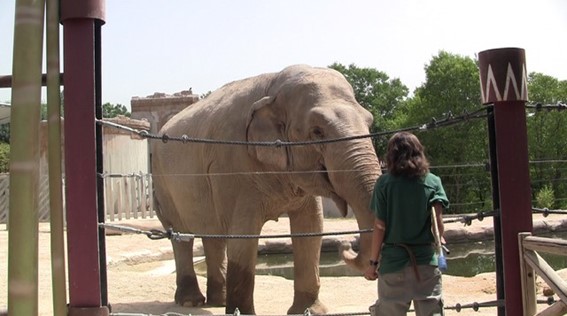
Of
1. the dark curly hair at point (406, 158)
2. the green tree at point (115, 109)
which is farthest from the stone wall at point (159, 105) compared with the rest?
the green tree at point (115, 109)

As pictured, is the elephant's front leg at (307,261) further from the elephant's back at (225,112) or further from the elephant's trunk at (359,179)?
the elephant's trunk at (359,179)

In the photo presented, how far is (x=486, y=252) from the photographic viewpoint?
14.0 metres

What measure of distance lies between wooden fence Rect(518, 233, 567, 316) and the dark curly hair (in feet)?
1.88

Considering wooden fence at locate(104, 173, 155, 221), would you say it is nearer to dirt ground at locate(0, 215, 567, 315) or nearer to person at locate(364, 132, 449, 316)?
dirt ground at locate(0, 215, 567, 315)

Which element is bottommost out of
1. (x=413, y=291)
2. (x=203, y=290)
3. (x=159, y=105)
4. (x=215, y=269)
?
(x=203, y=290)

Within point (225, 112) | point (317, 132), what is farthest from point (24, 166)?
point (225, 112)

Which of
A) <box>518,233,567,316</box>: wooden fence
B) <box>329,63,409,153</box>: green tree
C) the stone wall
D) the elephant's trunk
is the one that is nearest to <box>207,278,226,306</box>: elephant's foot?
the elephant's trunk

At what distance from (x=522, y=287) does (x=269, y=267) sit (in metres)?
9.78

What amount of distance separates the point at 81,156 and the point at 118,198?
14356 millimetres

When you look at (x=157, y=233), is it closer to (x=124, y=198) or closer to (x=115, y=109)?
(x=124, y=198)

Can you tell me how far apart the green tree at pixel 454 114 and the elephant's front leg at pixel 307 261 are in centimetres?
1435

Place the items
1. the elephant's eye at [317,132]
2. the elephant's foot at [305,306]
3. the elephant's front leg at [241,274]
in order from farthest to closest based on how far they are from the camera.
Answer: the elephant's foot at [305,306] → the elephant's front leg at [241,274] → the elephant's eye at [317,132]

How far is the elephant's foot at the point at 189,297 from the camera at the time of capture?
23.8 ft

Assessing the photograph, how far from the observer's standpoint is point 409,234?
3291 millimetres
